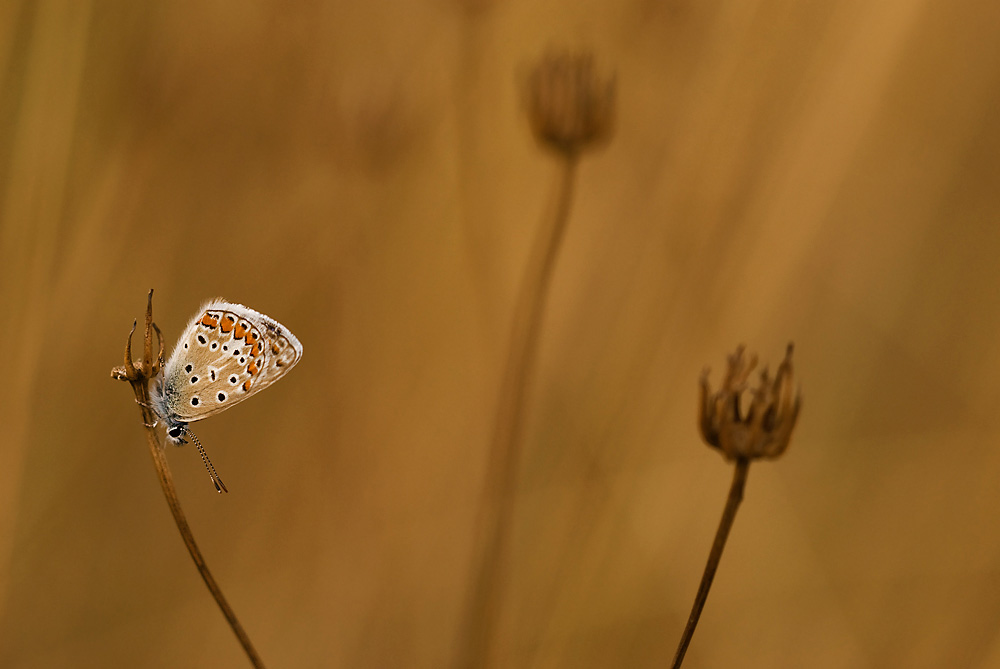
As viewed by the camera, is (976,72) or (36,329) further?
(976,72)

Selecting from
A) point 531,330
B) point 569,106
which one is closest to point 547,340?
point 531,330

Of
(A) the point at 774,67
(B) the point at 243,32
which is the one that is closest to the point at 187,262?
(B) the point at 243,32

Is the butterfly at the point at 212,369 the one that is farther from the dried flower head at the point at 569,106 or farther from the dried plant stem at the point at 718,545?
the dried flower head at the point at 569,106

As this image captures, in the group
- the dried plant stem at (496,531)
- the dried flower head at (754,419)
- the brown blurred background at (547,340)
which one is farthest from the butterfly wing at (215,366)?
the brown blurred background at (547,340)

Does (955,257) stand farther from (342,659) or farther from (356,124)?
(342,659)

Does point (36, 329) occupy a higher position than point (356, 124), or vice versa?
point (356, 124)

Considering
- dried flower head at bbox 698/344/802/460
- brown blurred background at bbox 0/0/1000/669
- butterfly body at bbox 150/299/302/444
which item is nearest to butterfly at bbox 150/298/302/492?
butterfly body at bbox 150/299/302/444

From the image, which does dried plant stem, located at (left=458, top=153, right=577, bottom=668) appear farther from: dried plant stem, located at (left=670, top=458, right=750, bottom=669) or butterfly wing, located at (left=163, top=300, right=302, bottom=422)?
dried plant stem, located at (left=670, top=458, right=750, bottom=669)
